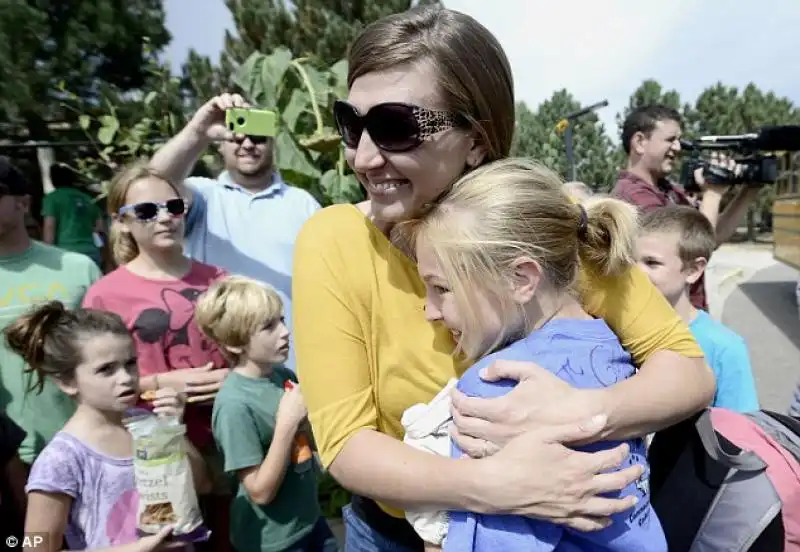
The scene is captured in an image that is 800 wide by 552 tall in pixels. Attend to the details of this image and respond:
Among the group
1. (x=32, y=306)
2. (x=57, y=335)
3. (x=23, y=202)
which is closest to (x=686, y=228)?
(x=57, y=335)

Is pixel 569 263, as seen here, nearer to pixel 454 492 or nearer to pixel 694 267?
pixel 454 492

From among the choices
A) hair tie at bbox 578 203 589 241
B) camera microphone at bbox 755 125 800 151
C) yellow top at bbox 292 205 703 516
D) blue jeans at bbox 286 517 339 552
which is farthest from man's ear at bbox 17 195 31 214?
camera microphone at bbox 755 125 800 151

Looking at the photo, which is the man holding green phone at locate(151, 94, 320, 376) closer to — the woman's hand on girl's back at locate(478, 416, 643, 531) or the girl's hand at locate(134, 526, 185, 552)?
the girl's hand at locate(134, 526, 185, 552)

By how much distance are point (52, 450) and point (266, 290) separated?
831 millimetres

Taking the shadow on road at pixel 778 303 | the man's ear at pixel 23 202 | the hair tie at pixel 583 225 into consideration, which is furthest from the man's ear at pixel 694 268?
the shadow on road at pixel 778 303

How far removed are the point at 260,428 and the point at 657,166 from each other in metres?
2.68

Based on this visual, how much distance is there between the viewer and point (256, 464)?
2.05 meters

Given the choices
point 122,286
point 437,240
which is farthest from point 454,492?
point 122,286

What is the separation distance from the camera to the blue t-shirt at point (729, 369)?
2053 mm

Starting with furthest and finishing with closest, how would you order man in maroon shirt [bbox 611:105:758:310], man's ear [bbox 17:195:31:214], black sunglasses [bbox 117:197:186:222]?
man in maroon shirt [bbox 611:105:758:310] → man's ear [bbox 17:195:31:214] → black sunglasses [bbox 117:197:186:222]

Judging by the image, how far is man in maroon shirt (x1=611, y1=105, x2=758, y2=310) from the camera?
3.55 meters

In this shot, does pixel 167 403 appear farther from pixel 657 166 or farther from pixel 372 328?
→ pixel 657 166

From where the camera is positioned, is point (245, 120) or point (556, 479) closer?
point (556, 479)

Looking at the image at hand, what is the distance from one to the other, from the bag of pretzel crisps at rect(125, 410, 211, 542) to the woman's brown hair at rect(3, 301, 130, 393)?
376 mm
